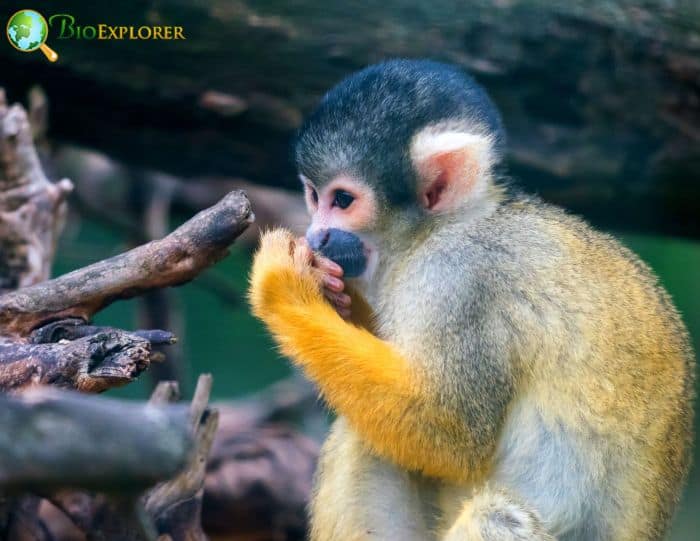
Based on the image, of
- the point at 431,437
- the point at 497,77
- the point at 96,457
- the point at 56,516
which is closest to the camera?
the point at 96,457

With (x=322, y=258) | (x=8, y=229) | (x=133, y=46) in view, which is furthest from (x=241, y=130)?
(x=322, y=258)

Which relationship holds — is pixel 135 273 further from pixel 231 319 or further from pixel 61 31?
pixel 231 319

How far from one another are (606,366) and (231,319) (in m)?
5.23

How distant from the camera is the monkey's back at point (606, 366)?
9.69 feet

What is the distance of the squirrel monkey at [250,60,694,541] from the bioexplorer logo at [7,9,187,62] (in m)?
1.51

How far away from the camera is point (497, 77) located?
4.75 metres

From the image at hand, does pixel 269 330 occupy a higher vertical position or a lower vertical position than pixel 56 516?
higher

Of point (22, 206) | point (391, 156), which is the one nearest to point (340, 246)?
point (391, 156)

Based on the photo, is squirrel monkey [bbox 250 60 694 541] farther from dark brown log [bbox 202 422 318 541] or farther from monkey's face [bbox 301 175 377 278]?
dark brown log [bbox 202 422 318 541]

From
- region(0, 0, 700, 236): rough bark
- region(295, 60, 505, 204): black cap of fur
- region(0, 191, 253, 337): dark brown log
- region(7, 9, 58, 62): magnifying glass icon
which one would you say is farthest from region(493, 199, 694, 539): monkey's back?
region(7, 9, 58, 62): magnifying glass icon

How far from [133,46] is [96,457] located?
3.53 meters

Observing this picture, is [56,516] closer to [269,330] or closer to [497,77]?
[269,330]

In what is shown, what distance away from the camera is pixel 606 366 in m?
2.97

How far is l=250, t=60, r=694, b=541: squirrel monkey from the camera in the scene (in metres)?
2.93
